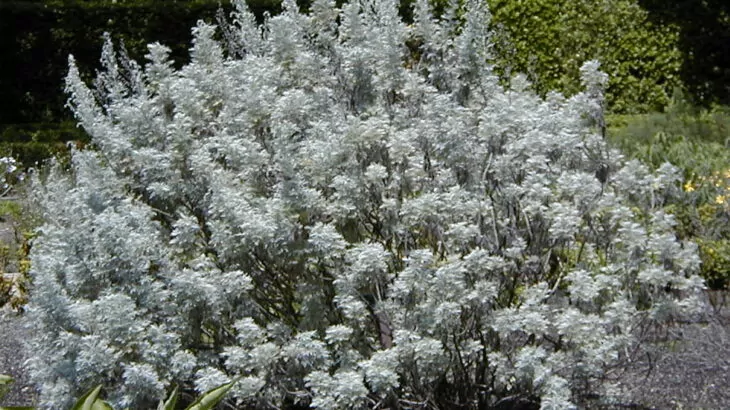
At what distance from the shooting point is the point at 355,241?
3477 millimetres

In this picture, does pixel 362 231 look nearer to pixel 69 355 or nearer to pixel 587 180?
pixel 587 180

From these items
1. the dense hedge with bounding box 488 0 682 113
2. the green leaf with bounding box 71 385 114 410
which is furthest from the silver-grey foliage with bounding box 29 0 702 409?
the dense hedge with bounding box 488 0 682 113

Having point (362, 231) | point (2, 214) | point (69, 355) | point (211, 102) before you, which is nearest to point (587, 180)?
point (362, 231)

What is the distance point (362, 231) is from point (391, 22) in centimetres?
74

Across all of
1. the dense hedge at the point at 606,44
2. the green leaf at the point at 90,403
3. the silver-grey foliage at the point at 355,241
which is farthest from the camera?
the dense hedge at the point at 606,44

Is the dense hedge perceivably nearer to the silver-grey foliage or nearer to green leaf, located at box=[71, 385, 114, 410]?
the silver-grey foliage

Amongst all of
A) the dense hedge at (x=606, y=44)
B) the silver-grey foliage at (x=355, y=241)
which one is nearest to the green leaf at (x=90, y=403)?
the silver-grey foliage at (x=355, y=241)

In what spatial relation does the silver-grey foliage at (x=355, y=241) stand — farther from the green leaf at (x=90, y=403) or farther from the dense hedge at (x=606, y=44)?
the dense hedge at (x=606, y=44)

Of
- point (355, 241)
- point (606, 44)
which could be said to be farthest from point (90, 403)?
point (606, 44)

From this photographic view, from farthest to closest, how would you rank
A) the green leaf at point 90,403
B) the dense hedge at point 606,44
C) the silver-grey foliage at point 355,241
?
the dense hedge at point 606,44 → the silver-grey foliage at point 355,241 → the green leaf at point 90,403

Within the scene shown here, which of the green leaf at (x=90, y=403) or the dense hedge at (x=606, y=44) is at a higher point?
the green leaf at (x=90, y=403)

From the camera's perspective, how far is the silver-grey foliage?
10.6 ft

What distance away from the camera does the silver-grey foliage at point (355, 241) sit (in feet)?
10.6

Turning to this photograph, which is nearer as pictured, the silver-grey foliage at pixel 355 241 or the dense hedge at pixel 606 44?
the silver-grey foliage at pixel 355 241
